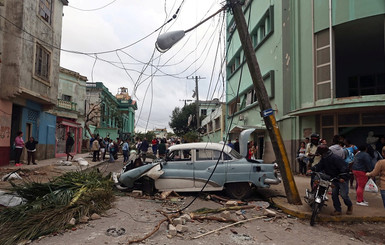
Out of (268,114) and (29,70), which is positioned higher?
(29,70)

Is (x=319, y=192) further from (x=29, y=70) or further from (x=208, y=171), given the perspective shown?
(x=29, y=70)

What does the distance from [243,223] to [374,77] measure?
44.0 feet

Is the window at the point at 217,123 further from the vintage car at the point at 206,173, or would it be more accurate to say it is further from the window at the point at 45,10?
the vintage car at the point at 206,173

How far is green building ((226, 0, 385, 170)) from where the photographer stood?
10352 mm

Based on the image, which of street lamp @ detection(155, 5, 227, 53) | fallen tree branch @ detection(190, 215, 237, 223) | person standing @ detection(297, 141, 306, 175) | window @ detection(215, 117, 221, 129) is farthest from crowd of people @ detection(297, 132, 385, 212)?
window @ detection(215, 117, 221, 129)

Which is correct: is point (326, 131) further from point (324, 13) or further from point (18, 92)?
point (18, 92)

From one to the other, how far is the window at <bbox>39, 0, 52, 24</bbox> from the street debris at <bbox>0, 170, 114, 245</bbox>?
38.7ft

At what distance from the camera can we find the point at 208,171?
7168 millimetres

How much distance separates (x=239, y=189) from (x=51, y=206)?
4499 millimetres

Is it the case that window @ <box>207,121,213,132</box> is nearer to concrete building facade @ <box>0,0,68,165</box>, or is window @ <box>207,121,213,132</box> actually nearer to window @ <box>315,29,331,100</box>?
concrete building facade @ <box>0,0,68,165</box>

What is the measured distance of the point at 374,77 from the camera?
14344mm

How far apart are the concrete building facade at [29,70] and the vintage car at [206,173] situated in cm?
731

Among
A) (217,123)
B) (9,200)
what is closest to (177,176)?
(9,200)

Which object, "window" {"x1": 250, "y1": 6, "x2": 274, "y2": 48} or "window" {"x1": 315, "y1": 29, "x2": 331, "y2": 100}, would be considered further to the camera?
"window" {"x1": 250, "y1": 6, "x2": 274, "y2": 48}
